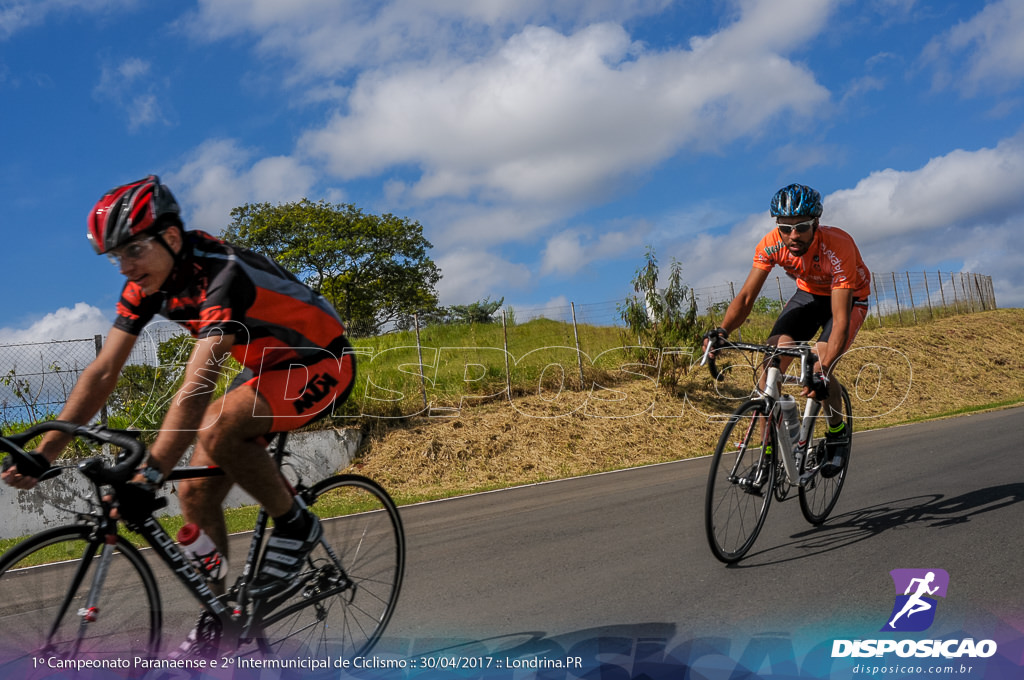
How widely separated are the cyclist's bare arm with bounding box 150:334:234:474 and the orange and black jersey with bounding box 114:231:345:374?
6 cm

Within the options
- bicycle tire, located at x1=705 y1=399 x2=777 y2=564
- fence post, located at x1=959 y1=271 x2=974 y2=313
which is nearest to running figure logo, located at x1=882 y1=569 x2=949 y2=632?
bicycle tire, located at x1=705 y1=399 x2=777 y2=564

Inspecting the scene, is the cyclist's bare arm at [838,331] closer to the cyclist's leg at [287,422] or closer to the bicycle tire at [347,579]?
the bicycle tire at [347,579]

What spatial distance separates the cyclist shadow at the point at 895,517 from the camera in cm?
513

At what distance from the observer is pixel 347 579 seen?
138 inches

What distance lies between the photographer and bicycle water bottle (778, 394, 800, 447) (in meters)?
5.14

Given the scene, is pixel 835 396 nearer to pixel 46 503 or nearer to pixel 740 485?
pixel 740 485

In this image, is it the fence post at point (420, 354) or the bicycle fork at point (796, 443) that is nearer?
the bicycle fork at point (796, 443)

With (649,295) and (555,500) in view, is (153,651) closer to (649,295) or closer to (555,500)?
(555,500)

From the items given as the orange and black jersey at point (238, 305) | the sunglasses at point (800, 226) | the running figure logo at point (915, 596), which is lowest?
the running figure logo at point (915, 596)

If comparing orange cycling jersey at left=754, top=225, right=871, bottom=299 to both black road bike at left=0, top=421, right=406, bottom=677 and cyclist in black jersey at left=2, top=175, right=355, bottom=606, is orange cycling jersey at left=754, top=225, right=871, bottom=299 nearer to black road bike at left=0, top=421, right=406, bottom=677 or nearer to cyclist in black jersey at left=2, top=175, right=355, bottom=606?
cyclist in black jersey at left=2, top=175, right=355, bottom=606

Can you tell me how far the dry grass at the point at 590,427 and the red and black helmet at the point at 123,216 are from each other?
8308 mm

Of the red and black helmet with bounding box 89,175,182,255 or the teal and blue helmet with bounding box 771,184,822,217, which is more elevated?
the teal and blue helmet with bounding box 771,184,822,217

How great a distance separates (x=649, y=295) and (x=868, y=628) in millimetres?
14524

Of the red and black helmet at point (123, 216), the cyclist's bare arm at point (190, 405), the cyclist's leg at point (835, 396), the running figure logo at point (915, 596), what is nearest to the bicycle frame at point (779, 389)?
the cyclist's leg at point (835, 396)
